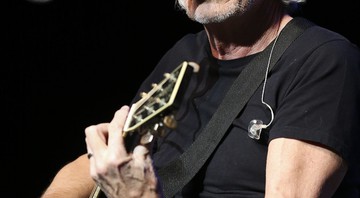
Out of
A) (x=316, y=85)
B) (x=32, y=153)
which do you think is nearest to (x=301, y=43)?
(x=316, y=85)

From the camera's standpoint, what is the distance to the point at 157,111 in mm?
1633

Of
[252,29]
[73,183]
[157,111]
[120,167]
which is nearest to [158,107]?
[157,111]

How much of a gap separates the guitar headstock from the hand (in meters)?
0.03

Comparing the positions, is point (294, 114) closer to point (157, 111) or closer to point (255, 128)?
point (255, 128)

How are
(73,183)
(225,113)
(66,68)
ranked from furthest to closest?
(66,68) < (73,183) < (225,113)

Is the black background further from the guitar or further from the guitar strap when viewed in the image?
the guitar

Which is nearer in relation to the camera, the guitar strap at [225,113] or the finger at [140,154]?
the finger at [140,154]

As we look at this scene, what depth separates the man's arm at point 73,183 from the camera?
2.30 meters

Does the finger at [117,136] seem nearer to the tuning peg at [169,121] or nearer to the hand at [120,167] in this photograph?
the hand at [120,167]

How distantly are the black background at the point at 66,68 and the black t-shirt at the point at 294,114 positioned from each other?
0.90m

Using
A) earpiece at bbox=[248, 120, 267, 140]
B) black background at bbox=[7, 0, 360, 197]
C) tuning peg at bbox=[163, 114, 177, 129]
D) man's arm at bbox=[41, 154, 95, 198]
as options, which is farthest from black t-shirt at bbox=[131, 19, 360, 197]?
black background at bbox=[7, 0, 360, 197]

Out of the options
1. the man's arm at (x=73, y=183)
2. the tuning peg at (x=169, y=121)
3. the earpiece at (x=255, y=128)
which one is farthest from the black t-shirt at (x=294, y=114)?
the man's arm at (x=73, y=183)

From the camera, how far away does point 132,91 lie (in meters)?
2.98

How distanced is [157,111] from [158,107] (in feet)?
0.11
